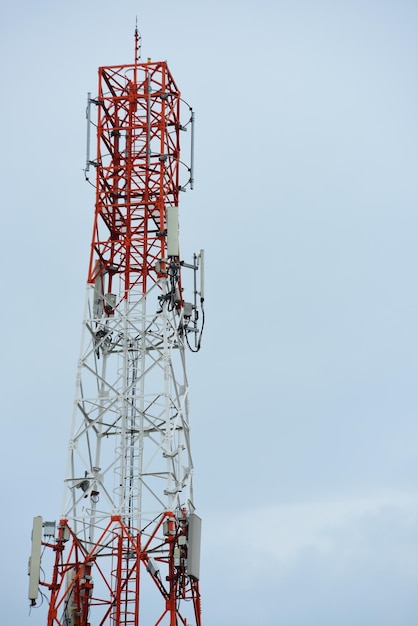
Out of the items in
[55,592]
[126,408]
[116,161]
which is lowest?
[55,592]

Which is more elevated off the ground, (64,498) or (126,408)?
(126,408)

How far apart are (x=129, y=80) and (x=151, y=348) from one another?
49.3ft

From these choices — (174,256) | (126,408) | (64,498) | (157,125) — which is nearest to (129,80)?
(157,125)

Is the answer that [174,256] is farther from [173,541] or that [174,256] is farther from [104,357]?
[173,541]

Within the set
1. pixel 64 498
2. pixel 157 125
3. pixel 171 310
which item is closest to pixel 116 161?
pixel 157 125

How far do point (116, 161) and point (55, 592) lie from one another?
23.3 metres

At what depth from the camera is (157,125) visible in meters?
79.1

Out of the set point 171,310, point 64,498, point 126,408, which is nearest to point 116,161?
point 171,310

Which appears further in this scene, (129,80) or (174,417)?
(129,80)

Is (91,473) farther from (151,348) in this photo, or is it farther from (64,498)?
(151,348)

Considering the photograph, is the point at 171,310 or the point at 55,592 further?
the point at 171,310

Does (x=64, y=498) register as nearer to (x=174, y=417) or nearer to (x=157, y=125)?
(x=174, y=417)

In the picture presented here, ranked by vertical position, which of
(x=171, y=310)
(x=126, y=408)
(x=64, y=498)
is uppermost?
(x=171, y=310)

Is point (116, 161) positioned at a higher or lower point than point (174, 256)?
higher
